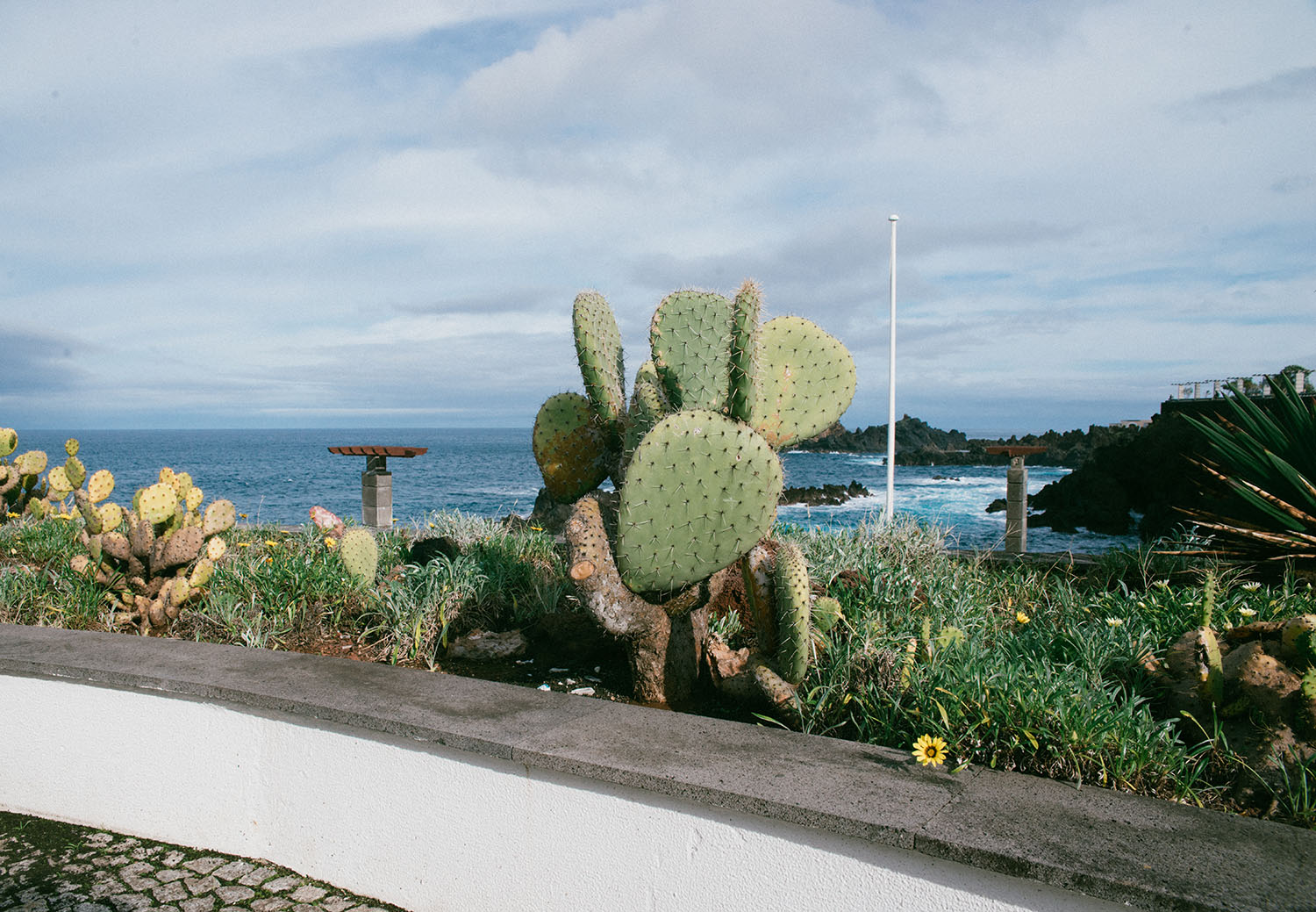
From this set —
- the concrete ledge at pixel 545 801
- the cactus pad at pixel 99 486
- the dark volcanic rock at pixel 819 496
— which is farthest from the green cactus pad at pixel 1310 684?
the dark volcanic rock at pixel 819 496

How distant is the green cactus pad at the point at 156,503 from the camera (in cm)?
468

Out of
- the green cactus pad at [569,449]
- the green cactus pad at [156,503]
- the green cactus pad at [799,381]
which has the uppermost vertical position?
the green cactus pad at [799,381]

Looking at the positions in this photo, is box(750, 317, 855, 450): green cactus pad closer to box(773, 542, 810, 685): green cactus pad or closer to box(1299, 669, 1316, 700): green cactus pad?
box(773, 542, 810, 685): green cactus pad

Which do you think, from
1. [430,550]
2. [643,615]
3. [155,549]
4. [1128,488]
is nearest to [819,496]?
[1128,488]

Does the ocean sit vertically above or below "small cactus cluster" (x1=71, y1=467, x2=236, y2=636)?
below

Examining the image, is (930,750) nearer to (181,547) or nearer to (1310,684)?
(1310,684)

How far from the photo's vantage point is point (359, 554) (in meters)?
4.70

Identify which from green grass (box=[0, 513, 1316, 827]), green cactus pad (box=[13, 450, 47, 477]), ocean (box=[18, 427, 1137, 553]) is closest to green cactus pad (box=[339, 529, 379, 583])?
green grass (box=[0, 513, 1316, 827])

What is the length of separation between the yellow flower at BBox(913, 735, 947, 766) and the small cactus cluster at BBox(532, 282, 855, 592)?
42.1 inches

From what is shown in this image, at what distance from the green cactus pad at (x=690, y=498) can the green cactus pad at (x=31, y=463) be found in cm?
827

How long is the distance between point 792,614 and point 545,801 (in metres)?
1.08

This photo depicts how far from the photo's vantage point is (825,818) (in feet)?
7.18

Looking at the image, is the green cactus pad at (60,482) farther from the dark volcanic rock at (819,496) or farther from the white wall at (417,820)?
the dark volcanic rock at (819,496)

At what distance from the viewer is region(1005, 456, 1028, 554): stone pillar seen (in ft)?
27.8
